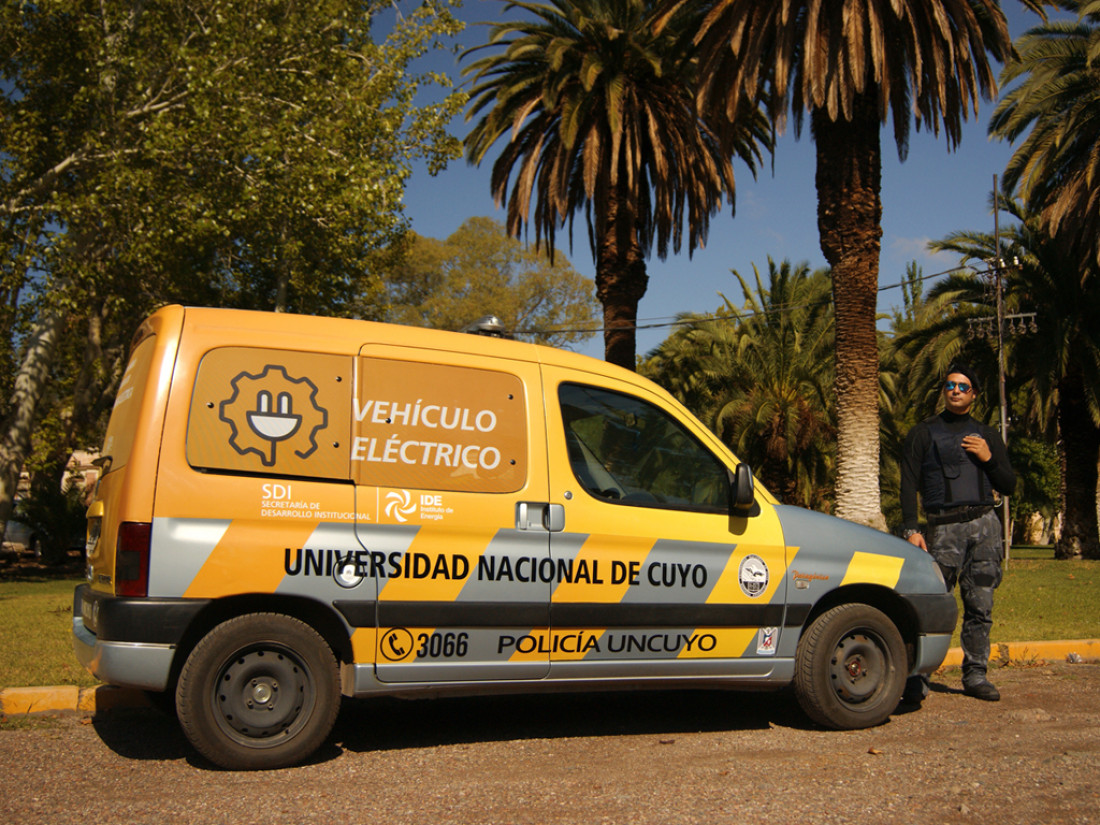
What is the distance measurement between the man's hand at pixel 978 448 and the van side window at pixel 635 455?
175 cm

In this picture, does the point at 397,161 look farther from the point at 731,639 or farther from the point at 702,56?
the point at 731,639

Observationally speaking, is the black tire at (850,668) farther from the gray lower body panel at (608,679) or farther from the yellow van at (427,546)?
the gray lower body panel at (608,679)

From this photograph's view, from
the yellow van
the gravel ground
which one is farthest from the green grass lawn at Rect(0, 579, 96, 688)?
the yellow van

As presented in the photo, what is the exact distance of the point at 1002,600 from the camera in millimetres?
11406

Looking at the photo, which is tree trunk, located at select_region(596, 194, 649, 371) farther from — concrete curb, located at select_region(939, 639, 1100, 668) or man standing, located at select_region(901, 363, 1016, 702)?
man standing, located at select_region(901, 363, 1016, 702)

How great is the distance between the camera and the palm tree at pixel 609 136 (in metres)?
17.3

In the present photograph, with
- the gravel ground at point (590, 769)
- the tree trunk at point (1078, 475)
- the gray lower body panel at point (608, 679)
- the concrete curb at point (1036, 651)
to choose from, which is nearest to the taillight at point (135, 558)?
the gravel ground at point (590, 769)

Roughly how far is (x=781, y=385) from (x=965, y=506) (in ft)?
64.4

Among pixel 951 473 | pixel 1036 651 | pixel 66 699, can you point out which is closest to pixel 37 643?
pixel 66 699

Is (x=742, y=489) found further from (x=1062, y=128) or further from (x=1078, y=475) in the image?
(x=1078, y=475)

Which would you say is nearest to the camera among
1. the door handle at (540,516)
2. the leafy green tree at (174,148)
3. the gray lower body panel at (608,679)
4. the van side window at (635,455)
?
the gray lower body panel at (608,679)

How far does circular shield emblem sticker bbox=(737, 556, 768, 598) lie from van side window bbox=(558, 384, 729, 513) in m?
0.32

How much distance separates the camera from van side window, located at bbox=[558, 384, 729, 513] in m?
5.07

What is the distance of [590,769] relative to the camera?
4.50 meters
